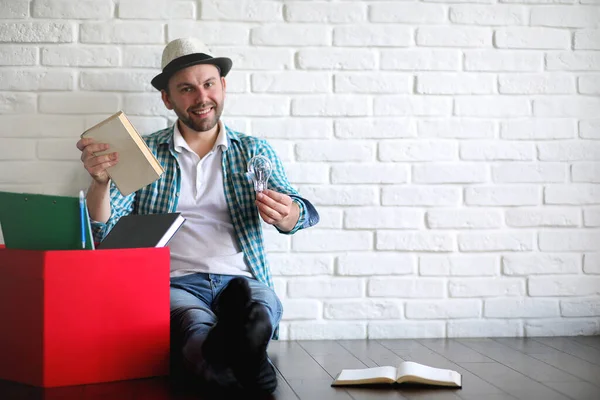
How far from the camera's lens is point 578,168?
2.86 metres

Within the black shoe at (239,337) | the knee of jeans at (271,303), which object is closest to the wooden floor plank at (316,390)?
the black shoe at (239,337)

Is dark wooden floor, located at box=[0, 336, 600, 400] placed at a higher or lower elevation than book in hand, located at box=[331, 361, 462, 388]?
lower

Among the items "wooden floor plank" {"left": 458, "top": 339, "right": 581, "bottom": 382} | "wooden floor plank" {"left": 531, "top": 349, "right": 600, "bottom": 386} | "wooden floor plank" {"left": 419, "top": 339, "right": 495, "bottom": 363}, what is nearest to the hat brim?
"wooden floor plank" {"left": 419, "top": 339, "right": 495, "bottom": 363}

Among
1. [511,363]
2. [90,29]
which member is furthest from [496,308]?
[90,29]

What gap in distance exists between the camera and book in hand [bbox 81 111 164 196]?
220 centimetres

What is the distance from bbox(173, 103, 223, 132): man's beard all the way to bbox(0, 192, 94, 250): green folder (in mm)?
621

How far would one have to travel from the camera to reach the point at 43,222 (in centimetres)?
204

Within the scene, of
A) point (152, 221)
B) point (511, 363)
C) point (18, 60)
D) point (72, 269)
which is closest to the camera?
point (72, 269)

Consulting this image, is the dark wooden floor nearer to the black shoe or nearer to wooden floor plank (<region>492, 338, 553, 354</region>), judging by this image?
wooden floor plank (<region>492, 338, 553, 354</region>)

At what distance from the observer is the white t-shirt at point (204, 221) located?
8.05 feet

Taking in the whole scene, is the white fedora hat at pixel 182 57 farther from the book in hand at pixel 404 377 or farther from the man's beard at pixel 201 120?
the book in hand at pixel 404 377

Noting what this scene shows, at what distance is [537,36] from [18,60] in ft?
6.51

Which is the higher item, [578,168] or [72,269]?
[578,168]

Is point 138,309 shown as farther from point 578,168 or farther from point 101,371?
point 578,168
